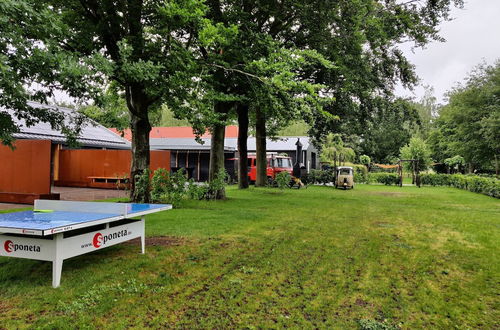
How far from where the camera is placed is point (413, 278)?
16.2ft

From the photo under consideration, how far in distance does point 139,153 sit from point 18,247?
6.87 metres

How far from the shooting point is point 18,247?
435cm

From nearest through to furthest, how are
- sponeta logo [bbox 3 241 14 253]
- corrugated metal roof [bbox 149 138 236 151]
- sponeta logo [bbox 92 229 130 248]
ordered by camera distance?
sponeta logo [bbox 3 241 14 253] → sponeta logo [bbox 92 229 130 248] → corrugated metal roof [bbox 149 138 236 151]

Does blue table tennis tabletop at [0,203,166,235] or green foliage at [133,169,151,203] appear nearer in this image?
blue table tennis tabletop at [0,203,166,235]

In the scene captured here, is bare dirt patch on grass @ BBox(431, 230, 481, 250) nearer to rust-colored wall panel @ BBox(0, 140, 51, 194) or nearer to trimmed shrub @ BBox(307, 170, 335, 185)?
rust-colored wall panel @ BBox(0, 140, 51, 194)

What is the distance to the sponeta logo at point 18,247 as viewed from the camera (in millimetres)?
4297

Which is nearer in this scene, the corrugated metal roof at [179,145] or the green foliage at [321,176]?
the corrugated metal roof at [179,145]

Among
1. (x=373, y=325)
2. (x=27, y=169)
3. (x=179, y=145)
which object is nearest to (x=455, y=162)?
(x=179, y=145)

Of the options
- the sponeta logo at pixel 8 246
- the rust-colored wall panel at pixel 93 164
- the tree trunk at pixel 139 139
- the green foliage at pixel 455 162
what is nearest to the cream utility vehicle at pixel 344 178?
the rust-colored wall panel at pixel 93 164

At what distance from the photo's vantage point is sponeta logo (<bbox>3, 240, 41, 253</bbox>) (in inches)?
169

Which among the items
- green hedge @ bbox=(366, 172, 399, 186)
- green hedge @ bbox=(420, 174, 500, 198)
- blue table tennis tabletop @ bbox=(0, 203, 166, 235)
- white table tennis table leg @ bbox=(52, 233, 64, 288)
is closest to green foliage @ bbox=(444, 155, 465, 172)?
green hedge @ bbox=(420, 174, 500, 198)

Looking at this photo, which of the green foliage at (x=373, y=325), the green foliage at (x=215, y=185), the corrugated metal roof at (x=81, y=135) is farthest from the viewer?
the corrugated metal roof at (x=81, y=135)

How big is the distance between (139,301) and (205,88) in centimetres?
624

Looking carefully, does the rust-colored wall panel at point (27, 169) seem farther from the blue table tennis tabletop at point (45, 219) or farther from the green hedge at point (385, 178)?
the green hedge at point (385, 178)
